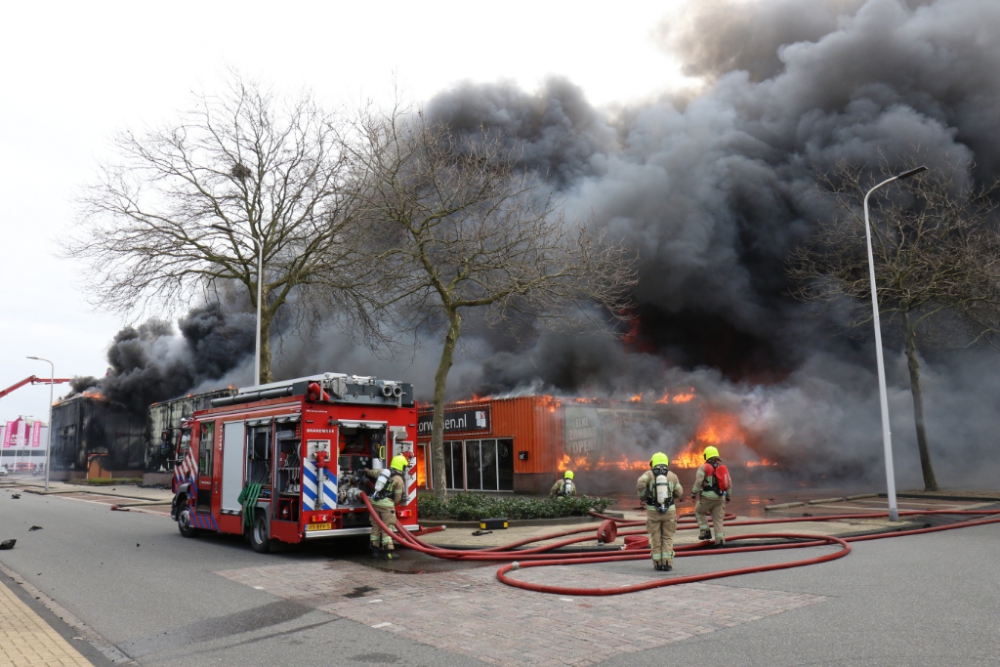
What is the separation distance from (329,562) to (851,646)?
6.92 metres

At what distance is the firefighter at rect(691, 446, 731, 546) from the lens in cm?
988

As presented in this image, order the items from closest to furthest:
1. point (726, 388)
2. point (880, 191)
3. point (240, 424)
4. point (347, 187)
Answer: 1. point (240, 424)
2. point (347, 187)
3. point (880, 191)
4. point (726, 388)

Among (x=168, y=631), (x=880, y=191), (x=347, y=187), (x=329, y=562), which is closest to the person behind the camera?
(x=168, y=631)

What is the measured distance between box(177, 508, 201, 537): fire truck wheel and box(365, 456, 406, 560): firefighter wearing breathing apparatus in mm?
4979

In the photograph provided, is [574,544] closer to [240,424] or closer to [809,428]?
[240,424]

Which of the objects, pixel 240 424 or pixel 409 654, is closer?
pixel 409 654

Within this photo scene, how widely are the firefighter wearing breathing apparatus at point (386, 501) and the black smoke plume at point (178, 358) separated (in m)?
39.6

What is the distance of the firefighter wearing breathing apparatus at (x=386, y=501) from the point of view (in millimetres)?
10008

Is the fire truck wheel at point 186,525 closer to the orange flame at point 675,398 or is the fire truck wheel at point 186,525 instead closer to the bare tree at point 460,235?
the bare tree at point 460,235

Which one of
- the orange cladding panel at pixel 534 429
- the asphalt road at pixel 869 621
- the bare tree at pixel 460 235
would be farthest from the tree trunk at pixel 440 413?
the orange cladding panel at pixel 534 429

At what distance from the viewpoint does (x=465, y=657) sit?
16.2 ft

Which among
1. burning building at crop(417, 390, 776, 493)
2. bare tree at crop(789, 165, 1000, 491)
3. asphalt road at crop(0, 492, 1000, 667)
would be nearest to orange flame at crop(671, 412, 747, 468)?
burning building at crop(417, 390, 776, 493)

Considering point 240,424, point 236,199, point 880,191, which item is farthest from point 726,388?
point 240,424

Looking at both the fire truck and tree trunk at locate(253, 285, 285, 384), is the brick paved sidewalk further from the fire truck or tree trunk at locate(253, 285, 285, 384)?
tree trunk at locate(253, 285, 285, 384)
